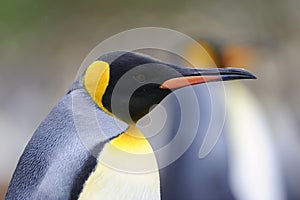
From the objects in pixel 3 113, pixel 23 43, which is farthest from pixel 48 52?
pixel 3 113

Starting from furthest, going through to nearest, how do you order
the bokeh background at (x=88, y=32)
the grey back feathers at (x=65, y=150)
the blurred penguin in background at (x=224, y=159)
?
the bokeh background at (x=88, y=32) < the blurred penguin in background at (x=224, y=159) < the grey back feathers at (x=65, y=150)

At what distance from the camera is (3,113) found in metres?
2.39

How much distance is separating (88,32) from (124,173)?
2081 millimetres

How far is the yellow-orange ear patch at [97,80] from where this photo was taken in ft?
2.02

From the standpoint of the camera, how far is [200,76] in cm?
61

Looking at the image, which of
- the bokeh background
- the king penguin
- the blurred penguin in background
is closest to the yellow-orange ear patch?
the king penguin

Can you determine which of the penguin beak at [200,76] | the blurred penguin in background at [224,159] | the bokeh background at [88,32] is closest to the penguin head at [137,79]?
the penguin beak at [200,76]

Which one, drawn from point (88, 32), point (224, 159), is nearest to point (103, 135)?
point (224, 159)

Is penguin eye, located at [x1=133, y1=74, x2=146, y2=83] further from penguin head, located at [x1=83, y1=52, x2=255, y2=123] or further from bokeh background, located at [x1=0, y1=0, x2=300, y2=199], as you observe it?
bokeh background, located at [x1=0, y1=0, x2=300, y2=199]

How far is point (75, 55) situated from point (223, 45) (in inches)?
42.3

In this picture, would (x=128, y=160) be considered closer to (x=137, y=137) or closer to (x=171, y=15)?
(x=137, y=137)

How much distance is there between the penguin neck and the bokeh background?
69.2 inches

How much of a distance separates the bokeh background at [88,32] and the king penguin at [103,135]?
1.76 metres

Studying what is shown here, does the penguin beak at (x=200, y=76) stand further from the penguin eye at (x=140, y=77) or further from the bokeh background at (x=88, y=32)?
the bokeh background at (x=88, y=32)
